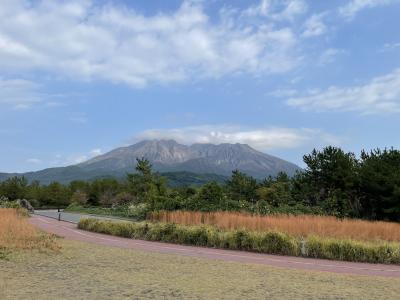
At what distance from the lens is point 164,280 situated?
10047mm

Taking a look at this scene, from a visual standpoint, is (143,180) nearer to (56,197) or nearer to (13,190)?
(56,197)

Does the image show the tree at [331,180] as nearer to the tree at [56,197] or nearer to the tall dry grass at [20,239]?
the tall dry grass at [20,239]

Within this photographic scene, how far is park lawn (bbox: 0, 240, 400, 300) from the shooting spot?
8.60 meters

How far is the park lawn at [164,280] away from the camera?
860 centimetres

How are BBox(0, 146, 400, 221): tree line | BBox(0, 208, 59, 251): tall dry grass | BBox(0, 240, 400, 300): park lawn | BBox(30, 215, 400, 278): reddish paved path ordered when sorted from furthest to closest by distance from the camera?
1. BBox(0, 146, 400, 221): tree line
2. BBox(0, 208, 59, 251): tall dry grass
3. BBox(30, 215, 400, 278): reddish paved path
4. BBox(0, 240, 400, 300): park lawn

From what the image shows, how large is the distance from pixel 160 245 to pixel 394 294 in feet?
33.9

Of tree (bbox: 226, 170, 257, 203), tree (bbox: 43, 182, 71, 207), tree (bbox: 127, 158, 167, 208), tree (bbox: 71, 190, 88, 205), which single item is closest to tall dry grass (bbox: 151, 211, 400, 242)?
tree (bbox: 226, 170, 257, 203)

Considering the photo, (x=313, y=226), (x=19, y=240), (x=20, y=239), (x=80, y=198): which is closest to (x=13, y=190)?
(x=80, y=198)

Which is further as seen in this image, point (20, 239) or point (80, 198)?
point (80, 198)

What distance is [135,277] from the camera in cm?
1035

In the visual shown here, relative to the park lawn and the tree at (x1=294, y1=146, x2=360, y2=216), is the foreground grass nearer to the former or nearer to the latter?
the park lawn

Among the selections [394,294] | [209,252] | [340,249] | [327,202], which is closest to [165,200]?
[327,202]

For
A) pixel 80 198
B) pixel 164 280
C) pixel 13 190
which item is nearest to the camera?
pixel 164 280

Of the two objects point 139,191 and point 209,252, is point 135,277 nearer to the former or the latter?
point 209,252
